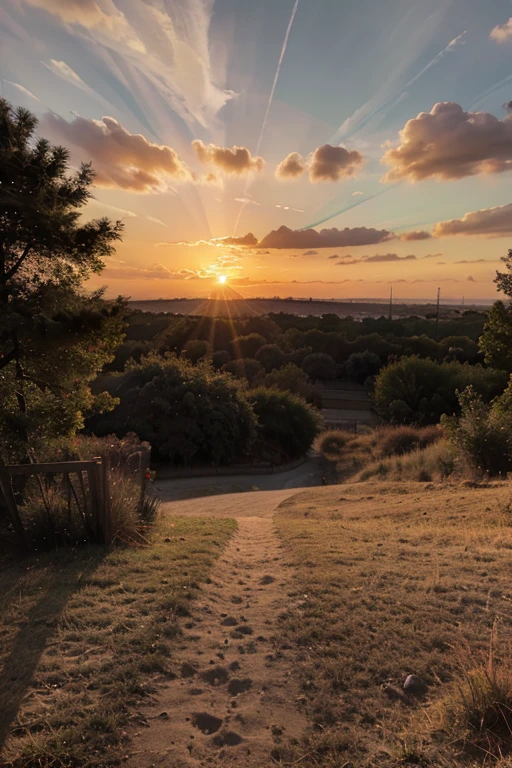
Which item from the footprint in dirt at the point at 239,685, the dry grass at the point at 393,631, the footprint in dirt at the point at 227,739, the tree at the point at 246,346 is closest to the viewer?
the dry grass at the point at 393,631

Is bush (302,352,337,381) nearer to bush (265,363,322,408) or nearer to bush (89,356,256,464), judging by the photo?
bush (265,363,322,408)

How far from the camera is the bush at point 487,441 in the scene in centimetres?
1485

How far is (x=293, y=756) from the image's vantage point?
3.11 metres

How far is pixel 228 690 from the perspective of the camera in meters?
3.88

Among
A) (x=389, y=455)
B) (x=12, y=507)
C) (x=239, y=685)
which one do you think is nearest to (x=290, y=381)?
(x=389, y=455)

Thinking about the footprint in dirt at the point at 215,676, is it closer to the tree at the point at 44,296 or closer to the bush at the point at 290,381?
the tree at the point at 44,296

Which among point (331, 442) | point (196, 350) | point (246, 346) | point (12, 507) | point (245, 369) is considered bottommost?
point (331, 442)

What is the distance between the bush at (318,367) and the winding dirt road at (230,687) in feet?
183

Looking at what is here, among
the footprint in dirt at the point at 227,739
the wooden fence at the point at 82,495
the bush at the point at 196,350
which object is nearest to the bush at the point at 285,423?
the wooden fence at the point at 82,495

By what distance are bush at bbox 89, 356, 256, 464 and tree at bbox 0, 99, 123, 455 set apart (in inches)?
705

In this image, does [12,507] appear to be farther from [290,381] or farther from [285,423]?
[290,381]

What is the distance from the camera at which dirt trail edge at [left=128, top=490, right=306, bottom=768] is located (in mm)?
3184

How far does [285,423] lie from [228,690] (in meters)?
29.7

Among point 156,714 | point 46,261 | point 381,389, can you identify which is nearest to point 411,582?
point 156,714
